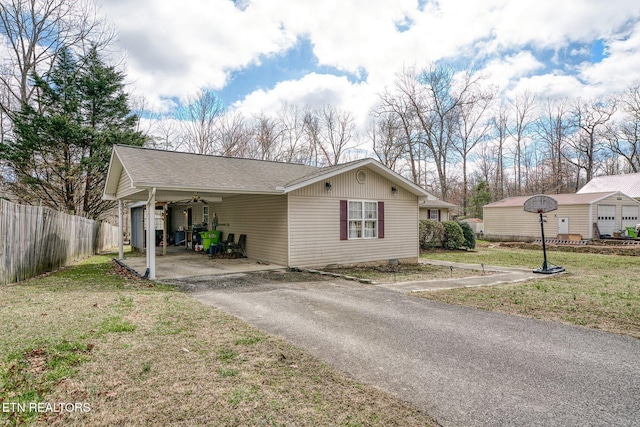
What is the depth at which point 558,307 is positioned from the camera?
6.05 meters

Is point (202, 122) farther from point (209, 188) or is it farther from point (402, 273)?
point (402, 273)

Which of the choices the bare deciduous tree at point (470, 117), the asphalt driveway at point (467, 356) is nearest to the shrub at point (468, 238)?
the asphalt driveway at point (467, 356)

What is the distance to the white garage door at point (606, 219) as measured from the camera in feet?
68.3

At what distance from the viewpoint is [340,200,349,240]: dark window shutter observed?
37.3ft

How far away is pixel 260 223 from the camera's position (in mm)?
11727

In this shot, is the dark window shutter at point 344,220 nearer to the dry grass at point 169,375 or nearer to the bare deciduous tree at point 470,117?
the dry grass at point 169,375

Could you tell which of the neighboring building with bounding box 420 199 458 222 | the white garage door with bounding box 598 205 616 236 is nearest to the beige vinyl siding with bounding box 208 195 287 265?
the neighboring building with bounding box 420 199 458 222

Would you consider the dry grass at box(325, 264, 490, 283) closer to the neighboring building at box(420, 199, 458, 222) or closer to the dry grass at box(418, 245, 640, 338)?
the dry grass at box(418, 245, 640, 338)

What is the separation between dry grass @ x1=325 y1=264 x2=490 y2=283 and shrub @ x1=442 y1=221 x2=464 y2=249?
271 inches

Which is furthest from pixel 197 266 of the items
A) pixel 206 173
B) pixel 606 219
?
pixel 606 219

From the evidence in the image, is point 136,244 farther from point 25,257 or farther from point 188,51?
point 188,51

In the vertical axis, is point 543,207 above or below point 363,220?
above

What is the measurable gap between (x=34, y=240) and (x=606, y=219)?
2743cm

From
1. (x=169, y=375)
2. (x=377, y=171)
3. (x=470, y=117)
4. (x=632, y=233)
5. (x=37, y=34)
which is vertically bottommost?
(x=169, y=375)
